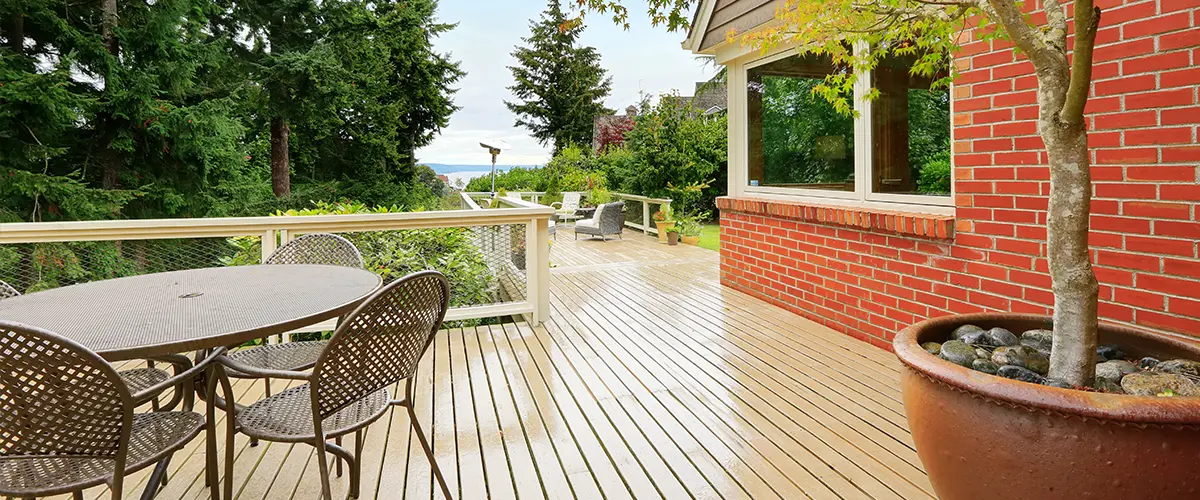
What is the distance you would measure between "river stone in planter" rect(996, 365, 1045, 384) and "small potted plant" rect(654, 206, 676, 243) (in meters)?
8.58

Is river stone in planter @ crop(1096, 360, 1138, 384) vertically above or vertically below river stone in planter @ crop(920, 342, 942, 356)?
below

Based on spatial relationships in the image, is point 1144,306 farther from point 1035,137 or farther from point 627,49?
point 627,49

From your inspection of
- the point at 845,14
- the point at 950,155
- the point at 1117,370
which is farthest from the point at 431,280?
the point at 950,155

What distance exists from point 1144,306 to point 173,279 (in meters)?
3.98

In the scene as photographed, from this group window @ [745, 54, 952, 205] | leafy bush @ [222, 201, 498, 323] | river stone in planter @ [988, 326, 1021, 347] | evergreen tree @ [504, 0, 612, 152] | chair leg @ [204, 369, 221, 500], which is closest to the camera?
chair leg @ [204, 369, 221, 500]

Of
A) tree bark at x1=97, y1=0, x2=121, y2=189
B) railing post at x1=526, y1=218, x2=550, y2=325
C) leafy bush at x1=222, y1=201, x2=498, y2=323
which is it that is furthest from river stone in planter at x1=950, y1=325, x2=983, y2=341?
tree bark at x1=97, y1=0, x2=121, y2=189

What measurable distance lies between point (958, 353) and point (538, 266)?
323cm

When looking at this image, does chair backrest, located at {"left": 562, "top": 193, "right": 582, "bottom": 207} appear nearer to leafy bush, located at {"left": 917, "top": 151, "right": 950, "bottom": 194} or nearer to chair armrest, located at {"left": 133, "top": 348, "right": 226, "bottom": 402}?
leafy bush, located at {"left": 917, "top": 151, "right": 950, "bottom": 194}

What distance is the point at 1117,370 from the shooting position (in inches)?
68.1

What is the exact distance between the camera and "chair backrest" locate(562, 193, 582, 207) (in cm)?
1369

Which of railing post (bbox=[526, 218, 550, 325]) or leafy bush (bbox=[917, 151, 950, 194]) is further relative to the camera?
railing post (bbox=[526, 218, 550, 325])

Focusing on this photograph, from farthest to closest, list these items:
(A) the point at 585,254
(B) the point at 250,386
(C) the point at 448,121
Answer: (C) the point at 448,121
(A) the point at 585,254
(B) the point at 250,386

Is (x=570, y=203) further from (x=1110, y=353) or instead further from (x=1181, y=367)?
(x=1181, y=367)

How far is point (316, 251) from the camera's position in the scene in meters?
3.20
